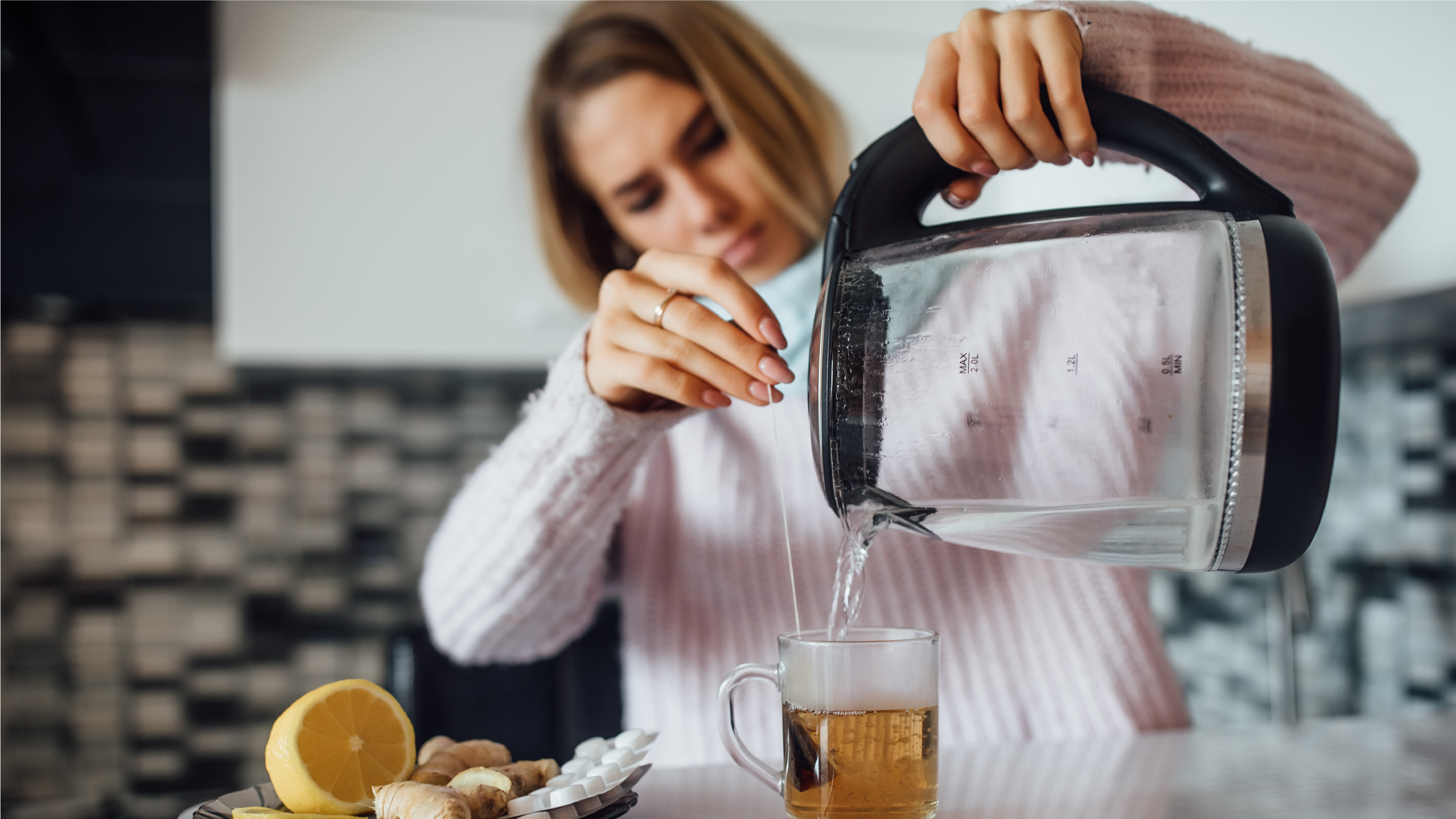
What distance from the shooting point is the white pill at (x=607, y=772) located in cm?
46

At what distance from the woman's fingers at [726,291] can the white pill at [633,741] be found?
0.22 m

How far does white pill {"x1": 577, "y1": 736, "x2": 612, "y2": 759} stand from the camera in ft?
1.72

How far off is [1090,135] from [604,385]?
1.07 feet

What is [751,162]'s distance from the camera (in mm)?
1146

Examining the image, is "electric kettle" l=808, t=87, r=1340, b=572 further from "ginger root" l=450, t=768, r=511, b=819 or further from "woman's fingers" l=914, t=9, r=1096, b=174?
"ginger root" l=450, t=768, r=511, b=819

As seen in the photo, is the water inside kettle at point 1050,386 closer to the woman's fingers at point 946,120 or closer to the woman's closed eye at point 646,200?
the woman's fingers at point 946,120

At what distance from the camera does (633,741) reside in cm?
52

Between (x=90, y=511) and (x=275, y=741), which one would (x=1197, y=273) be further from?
(x=90, y=511)

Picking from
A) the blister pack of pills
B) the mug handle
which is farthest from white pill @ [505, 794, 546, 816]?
the mug handle

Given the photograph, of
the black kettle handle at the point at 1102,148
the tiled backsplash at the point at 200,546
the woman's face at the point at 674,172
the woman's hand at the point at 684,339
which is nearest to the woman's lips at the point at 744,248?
the woman's face at the point at 674,172

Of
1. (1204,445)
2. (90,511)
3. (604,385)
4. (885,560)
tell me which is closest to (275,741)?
(604,385)

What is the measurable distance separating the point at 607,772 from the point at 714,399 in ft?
0.74

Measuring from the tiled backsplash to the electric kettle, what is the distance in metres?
1.33

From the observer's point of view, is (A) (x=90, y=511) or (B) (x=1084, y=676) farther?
(A) (x=90, y=511)
